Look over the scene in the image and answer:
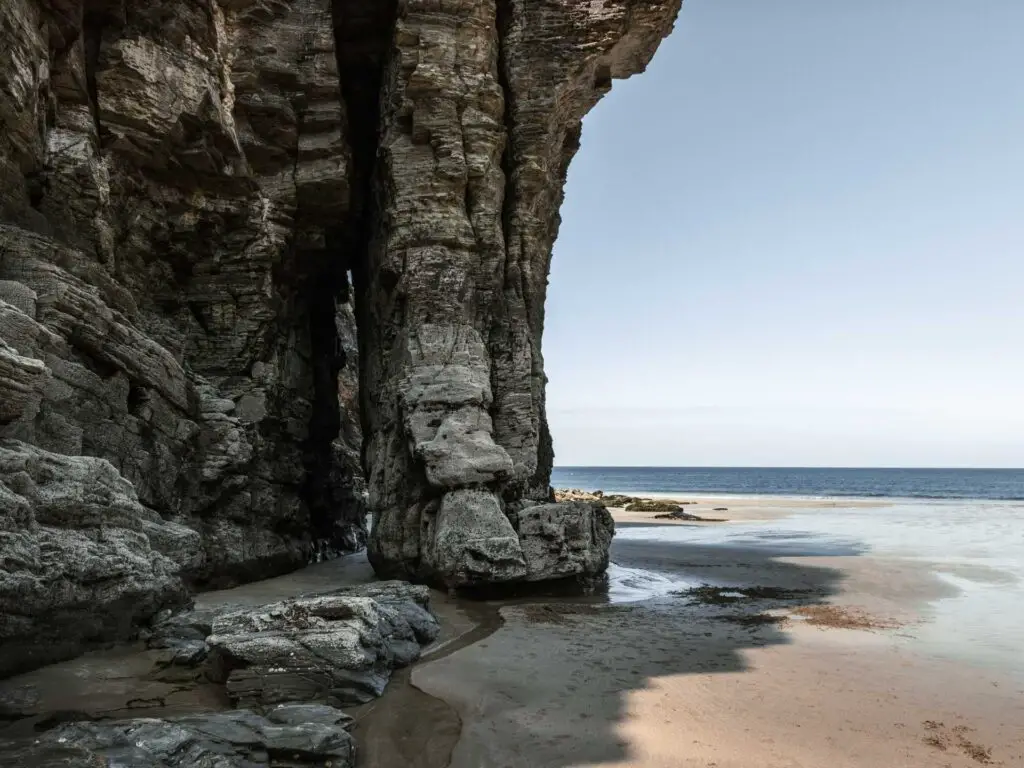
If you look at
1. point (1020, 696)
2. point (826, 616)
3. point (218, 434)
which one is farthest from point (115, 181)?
point (1020, 696)

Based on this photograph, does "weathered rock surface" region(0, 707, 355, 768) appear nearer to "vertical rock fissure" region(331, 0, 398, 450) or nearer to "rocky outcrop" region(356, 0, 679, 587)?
"rocky outcrop" region(356, 0, 679, 587)

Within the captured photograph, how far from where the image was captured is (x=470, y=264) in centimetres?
2058

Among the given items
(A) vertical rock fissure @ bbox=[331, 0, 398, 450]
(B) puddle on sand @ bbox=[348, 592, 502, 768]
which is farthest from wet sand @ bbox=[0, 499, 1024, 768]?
(A) vertical rock fissure @ bbox=[331, 0, 398, 450]

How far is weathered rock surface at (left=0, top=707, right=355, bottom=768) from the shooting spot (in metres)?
6.66

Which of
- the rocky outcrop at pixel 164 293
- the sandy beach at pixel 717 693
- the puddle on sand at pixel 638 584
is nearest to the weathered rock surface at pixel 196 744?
the sandy beach at pixel 717 693

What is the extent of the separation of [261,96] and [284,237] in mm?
4196

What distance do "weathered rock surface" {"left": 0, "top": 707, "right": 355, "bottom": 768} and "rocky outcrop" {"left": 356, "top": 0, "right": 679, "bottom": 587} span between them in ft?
30.4

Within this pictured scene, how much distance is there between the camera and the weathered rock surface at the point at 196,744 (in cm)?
666

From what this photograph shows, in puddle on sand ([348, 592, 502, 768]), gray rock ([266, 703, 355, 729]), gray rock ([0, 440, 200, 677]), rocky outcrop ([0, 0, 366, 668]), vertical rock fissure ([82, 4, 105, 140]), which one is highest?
vertical rock fissure ([82, 4, 105, 140])

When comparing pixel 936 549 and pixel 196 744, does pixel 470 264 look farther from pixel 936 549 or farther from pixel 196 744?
pixel 936 549

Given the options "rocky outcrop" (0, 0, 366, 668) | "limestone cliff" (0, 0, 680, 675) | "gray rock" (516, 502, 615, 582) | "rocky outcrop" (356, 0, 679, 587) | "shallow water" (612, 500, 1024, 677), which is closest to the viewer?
"rocky outcrop" (0, 0, 366, 668)

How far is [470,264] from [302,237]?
245 inches

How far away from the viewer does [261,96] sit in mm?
20922

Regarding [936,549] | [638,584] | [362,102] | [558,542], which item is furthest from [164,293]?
[936,549]
